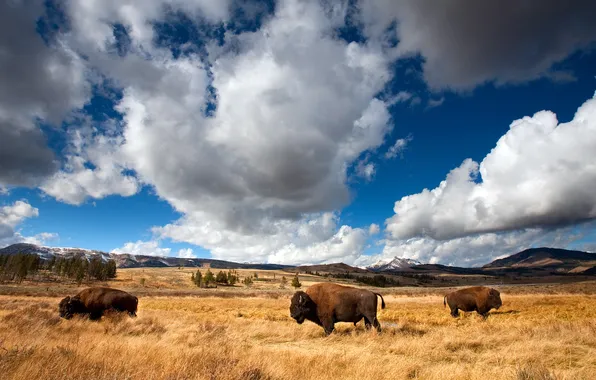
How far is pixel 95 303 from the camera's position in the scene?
18594 millimetres

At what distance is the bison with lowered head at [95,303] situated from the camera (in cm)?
1805

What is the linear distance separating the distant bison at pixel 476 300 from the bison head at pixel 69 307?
25.6 m

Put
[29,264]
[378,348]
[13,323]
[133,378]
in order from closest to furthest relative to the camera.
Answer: [133,378]
[378,348]
[13,323]
[29,264]

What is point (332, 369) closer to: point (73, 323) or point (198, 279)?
point (73, 323)

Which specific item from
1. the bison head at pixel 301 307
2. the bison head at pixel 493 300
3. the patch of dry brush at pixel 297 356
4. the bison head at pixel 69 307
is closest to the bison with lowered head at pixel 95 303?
the bison head at pixel 69 307

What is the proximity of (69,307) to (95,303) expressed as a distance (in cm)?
123

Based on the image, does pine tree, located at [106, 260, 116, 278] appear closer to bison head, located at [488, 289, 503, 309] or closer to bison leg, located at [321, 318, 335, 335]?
bison leg, located at [321, 318, 335, 335]

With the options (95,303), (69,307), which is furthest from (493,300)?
(69,307)

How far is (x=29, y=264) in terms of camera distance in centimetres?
12625

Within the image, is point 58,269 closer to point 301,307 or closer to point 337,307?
point 301,307

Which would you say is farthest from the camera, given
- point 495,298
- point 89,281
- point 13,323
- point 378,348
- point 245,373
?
point 89,281

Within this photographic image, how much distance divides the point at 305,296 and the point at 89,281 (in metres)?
152

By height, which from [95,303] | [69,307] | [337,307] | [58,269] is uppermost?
[58,269]

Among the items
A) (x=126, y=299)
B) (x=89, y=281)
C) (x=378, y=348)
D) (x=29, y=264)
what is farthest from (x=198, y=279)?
(x=378, y=348)
